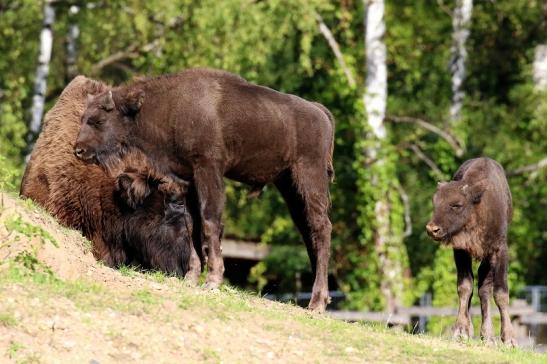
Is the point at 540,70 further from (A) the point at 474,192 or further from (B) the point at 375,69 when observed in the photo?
→ (A) the point at 474,192

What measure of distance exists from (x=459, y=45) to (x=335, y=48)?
11.8 ft

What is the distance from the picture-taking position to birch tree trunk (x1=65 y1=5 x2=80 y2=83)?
25.4m

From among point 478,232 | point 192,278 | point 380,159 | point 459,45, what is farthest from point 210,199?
point 459,45

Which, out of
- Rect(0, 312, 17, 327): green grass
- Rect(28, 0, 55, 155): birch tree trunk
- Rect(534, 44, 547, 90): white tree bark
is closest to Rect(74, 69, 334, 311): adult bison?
Rect(0, 312, 17, 327): green grass

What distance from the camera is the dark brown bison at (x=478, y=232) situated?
468 inches

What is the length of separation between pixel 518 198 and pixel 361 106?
4680 mm

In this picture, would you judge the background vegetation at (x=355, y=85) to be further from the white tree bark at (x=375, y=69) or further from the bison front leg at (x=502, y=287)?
the bison front leg at (x=502, y=287)

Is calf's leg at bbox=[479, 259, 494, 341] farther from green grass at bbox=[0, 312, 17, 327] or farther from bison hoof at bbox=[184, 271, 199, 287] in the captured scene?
green grass at bbox=[0, 312, 17, 327]

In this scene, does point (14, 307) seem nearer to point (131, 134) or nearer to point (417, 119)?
point (131, 134)

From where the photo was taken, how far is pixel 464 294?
1184 cm

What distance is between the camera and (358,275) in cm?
2178

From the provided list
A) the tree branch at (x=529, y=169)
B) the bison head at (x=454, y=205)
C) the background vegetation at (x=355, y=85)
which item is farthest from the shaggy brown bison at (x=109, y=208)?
the tree branch at (x=529, y=169)

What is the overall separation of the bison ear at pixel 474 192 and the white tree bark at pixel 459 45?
12837mm

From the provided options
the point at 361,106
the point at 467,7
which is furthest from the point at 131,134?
the point at 467,7
